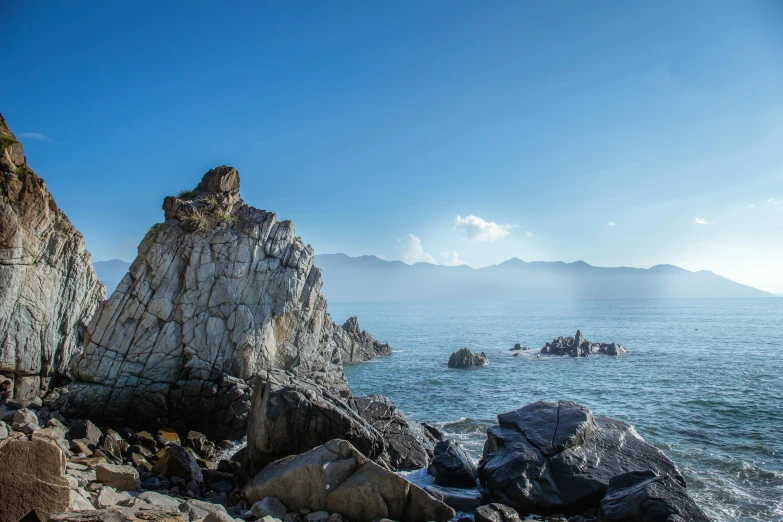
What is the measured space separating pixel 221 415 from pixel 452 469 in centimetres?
1398

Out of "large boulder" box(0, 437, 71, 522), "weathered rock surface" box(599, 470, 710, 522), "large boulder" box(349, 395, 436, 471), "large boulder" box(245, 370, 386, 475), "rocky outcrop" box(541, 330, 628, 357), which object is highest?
"large boulder" box(0, 437, 71, 522)

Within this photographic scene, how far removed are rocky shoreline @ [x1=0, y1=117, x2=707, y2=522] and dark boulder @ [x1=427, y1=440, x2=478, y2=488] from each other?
8 cm

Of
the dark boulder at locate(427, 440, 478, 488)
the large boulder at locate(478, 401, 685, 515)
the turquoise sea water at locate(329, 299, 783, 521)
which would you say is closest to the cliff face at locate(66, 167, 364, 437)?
the turquoise sea water at locate(329, 299, 783, 521)

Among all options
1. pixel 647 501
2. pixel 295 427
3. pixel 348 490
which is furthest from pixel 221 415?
pixel 647 501

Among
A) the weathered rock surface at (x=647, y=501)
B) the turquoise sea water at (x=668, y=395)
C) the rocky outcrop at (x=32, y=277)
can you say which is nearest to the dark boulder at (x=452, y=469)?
the turquoise sea water at (x=668, y=395)

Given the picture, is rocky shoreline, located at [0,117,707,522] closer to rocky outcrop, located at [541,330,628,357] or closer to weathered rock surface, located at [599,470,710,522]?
weathered rock surface, located at [599,470,710,522]

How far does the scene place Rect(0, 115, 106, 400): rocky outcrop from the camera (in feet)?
79.2

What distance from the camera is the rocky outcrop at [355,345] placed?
63494mm

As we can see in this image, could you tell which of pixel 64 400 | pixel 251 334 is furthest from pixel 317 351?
pixel 64 400

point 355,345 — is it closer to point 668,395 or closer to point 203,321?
point 203,321

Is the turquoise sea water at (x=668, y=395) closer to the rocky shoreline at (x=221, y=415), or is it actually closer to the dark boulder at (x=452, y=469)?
the dark boulder at (x=452, y=469)

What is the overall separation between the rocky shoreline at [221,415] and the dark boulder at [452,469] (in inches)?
3.1

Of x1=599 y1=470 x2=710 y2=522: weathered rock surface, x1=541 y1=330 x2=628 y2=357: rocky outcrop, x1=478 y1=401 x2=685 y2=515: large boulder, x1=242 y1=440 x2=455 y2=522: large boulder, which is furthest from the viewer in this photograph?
x1=541 y1=330 x2=628 y2=357: rocky outcrop

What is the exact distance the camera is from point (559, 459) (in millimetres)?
16891
